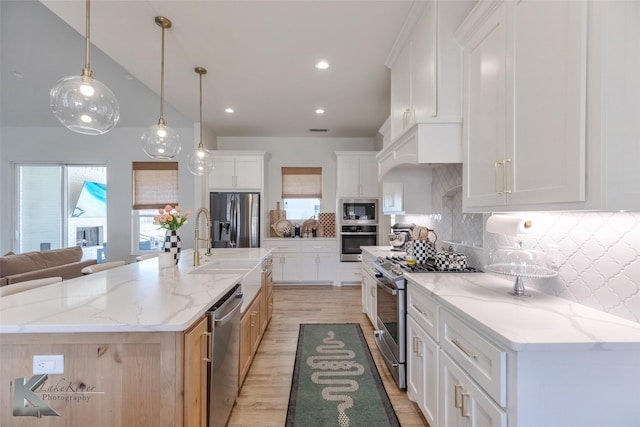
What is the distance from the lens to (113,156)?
17.5 ft

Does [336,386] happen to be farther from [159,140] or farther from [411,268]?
[159,140]

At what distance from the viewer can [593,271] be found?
1274 millimetres

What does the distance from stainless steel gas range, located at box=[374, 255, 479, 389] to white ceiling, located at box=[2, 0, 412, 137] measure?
78.8 inches

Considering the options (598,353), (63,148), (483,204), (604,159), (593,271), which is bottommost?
(598,353)

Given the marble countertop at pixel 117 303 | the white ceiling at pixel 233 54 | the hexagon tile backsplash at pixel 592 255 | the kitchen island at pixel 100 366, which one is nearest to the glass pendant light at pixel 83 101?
the white ceiling at pixel 233 54

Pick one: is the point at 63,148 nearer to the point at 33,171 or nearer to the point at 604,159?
the point at 33,171

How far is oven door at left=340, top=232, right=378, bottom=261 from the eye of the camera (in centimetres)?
521

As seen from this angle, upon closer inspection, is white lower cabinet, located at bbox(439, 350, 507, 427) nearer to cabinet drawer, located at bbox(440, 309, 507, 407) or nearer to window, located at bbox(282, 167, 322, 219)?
cabinet drawer, located at bbox(440, 309, 507, 407)

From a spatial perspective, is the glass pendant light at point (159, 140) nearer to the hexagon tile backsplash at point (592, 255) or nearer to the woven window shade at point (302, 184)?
the hexagon tile backsplash at point (592, 255)

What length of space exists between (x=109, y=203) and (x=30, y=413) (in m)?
5.10

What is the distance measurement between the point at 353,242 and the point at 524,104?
408 cm

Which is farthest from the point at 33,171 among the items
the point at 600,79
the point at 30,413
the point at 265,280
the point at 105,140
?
the point at 600,79

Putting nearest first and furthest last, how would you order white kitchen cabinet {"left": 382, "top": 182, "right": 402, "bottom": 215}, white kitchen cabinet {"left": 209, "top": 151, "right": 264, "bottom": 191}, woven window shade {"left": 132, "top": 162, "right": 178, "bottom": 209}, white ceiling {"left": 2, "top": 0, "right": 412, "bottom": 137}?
white ceiling {"left": 2, "top": 0, "right": 412, "bottom": 137}
white kitchen cabinet {"left": 382, "top": 182, "right": 402, "bottom": 215}
white kitchen cabinet {"left": 209, "top": 151, "right": 264, "bottom": 191}
woven window shade {"left": 132, "top": 162, "right": 178, "bottom": 209}

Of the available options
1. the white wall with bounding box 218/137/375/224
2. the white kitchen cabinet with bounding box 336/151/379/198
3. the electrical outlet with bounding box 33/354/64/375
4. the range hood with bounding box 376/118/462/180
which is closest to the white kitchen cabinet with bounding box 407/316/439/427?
the range hood with bounding box 376/118/462/180
